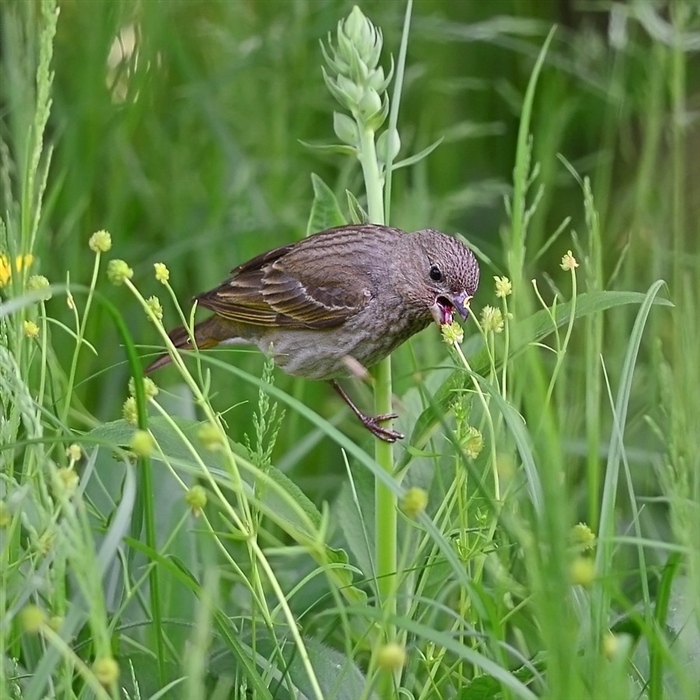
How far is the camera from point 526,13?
5.59 m

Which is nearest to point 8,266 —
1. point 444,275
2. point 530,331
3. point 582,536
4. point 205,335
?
point 530,331

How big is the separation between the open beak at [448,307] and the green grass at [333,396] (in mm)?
149

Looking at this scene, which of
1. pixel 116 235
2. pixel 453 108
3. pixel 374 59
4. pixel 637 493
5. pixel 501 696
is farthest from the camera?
pixel 453 108

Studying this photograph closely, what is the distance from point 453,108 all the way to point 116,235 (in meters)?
2.09

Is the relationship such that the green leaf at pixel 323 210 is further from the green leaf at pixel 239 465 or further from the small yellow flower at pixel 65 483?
the small yellow flower at pixel 65 483

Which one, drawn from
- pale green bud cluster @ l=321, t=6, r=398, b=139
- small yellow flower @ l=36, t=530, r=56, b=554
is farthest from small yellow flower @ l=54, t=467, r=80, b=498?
pale green bud cluster @ l=321, t=6, r=398, b=139

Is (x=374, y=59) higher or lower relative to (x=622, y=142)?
higher

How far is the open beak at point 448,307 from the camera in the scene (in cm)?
312

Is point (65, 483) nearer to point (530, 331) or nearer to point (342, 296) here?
point (530, 331)

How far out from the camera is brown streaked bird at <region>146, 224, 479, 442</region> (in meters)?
3.18

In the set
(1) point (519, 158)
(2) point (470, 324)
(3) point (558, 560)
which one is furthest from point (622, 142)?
(3) point (558, 560)

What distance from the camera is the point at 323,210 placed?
9.30 feet

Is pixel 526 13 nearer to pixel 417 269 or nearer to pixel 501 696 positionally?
pixel 417 269

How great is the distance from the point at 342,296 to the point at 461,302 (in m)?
0.40
